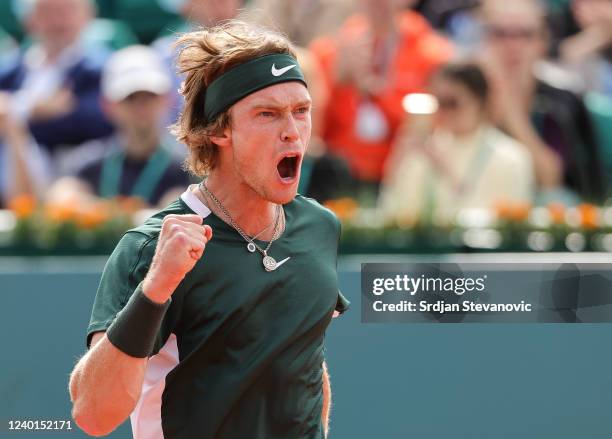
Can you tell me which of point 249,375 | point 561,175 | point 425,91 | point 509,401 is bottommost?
Result: point 509,401

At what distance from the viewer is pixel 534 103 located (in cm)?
610

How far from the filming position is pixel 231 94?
2436 mm

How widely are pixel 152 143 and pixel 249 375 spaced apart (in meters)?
3.46

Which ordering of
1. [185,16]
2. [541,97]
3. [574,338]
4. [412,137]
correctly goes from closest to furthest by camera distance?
[574,338]
[412,137]
[541,97]
[185,16]

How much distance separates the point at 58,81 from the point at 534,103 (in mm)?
2587

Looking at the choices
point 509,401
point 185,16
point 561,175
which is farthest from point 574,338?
point 185,16

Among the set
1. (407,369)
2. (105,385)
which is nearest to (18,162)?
(407,369)

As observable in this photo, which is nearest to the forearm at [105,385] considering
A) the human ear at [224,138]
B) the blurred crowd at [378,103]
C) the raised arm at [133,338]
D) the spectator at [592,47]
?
the raised arm at [133,338]

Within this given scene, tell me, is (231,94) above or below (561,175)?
above

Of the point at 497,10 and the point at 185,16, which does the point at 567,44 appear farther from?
the point at 185,16

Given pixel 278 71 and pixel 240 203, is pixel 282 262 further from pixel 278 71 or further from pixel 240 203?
pixel 278 71

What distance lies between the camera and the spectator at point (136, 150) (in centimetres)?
557

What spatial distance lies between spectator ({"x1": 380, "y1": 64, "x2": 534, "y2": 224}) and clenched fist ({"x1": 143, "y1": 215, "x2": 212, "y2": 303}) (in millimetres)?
3246

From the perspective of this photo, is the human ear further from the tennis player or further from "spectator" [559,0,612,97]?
"spectator" [559,0,612,97]
